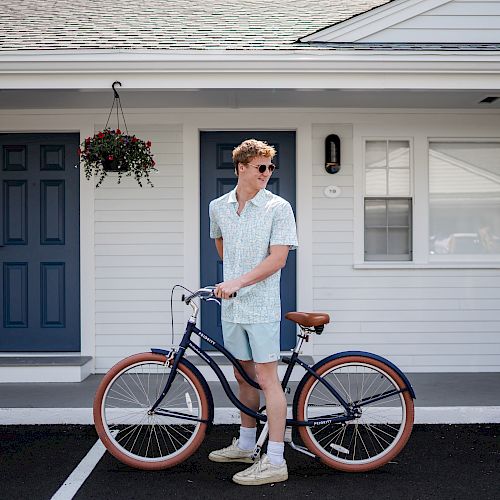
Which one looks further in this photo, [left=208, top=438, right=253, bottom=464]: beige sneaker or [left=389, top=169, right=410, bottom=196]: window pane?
[left=389, top=169, right=410, bottom=196]: window pane

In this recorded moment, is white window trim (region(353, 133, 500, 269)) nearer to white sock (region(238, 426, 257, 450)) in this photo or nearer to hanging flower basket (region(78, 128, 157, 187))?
hanging flower basket (region(78, 128, 157, 187))

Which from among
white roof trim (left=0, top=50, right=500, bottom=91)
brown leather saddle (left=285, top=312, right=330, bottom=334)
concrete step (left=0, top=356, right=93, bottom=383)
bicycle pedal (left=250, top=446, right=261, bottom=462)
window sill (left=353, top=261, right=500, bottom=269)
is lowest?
bicycle pedal (left=250, top=446, right=261, bottom=462)

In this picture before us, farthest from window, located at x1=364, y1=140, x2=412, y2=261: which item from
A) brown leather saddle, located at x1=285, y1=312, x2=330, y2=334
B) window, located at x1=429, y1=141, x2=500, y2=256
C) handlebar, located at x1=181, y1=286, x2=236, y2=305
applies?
handlebar, located at x1=181, y1=286, x2=236, y2=305

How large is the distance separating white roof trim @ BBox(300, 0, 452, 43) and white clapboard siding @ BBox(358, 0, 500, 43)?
0.16 feet

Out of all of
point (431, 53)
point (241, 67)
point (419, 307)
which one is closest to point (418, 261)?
point (419, 307)

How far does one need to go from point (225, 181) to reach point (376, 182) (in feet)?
4.58

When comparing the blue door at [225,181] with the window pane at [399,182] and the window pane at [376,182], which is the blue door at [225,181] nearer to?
the window pane at [376,182]

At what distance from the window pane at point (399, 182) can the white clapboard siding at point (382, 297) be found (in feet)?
1.31

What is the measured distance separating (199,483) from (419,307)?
11.4ft

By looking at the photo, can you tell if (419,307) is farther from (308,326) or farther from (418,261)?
(308,326)

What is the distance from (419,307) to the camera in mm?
7051

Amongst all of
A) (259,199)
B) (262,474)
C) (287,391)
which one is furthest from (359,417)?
(259,199)

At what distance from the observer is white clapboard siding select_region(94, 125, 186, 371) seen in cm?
705

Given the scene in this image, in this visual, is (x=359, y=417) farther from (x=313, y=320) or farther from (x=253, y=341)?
(x=253, y=341)
